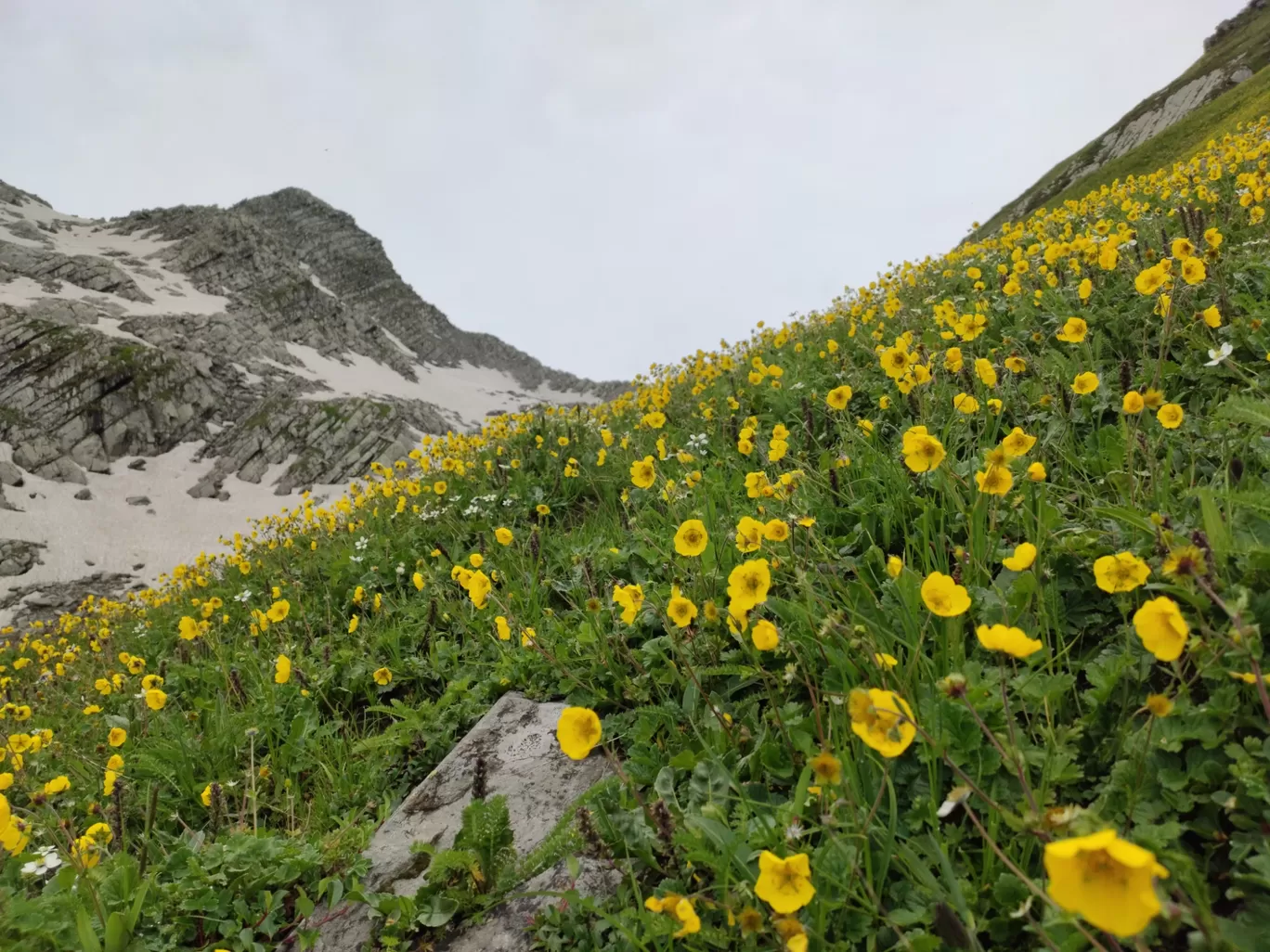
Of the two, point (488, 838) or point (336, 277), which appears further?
point (336, 277)

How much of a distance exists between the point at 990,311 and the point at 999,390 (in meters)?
1.61

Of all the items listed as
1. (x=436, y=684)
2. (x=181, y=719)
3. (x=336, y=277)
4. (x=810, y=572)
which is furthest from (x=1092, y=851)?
(x=336, y=277)

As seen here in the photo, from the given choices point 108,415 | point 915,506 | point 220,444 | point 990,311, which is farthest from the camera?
point 220,444

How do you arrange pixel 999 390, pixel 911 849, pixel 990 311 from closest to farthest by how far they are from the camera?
pixel 911 849
pixel 999 390
pixel 990 311

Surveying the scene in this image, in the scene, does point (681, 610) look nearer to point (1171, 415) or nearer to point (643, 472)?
point (643, 472)

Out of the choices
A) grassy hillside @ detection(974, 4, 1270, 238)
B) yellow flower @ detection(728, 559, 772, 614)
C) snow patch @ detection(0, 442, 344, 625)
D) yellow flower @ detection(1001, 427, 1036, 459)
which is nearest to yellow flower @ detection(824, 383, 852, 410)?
yellow flower @ detection(1001, 427, 1036, 459)

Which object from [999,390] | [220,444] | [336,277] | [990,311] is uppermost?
[336,277]

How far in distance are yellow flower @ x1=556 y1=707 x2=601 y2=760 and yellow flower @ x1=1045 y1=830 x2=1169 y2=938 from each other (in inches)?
42.7

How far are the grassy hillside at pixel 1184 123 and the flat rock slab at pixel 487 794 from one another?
3748 cm

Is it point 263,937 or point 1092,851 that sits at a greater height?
point 1092,851

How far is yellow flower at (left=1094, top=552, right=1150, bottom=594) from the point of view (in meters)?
1.59

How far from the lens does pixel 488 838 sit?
2.07 m

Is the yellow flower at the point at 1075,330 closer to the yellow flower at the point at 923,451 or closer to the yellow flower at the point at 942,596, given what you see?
the yellow flower at the point at 923,451

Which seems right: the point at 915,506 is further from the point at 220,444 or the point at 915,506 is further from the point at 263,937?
the point at 220,444
